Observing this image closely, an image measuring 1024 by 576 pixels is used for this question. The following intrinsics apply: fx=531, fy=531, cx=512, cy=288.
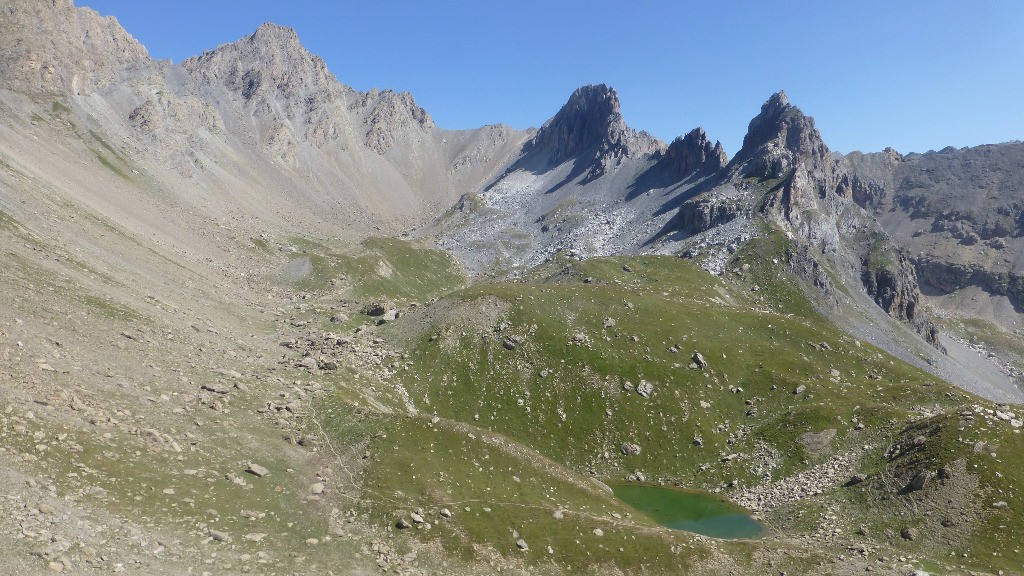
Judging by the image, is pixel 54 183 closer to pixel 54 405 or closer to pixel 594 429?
pixel 54 405

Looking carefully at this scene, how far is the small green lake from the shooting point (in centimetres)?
5660

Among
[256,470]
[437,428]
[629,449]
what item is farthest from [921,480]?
[256,470]

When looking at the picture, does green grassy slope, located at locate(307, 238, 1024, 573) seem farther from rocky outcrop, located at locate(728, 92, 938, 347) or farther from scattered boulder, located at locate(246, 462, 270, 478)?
rocky outcrop, located at locate(728, 92, 938, 347)

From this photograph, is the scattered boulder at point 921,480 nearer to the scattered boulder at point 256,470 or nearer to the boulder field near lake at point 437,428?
the boulder field near lake at point 437,428

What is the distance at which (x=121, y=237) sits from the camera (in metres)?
95.4

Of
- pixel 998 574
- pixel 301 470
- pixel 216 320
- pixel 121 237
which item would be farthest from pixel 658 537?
pixel 121 237

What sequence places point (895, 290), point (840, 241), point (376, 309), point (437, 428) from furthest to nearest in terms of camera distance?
point (840, 241) → point (895, 290) → point (376, 309) → point (437, 428)

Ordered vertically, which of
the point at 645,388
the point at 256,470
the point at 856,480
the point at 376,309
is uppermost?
the point at 645,388

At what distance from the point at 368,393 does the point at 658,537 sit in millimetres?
39689

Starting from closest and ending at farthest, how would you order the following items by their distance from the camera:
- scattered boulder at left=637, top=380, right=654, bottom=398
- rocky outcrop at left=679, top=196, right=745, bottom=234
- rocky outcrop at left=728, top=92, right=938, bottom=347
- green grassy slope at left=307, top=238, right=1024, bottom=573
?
1. green grassy slope at left=307, top=238, right=1024, bottom=573
2. scattered boulder at left=637, top=380, right=654, bottom=398
3. rocky outcrop at left=728, top=92, right=938, bottom=347
4. rocky outcrop at left=679, top=196, right=745, bottom=234

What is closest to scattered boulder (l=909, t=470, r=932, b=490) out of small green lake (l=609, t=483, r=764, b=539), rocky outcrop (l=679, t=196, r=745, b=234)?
small green lake (l=609, t=483, r=764, b=539)

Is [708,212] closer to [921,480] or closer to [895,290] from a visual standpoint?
→ [895,290]

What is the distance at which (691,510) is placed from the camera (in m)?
61.5

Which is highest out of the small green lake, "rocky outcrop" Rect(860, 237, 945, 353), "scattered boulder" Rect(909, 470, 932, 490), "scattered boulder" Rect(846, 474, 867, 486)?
"rocky outcrop" Rect(860, 237, 945, 353)
